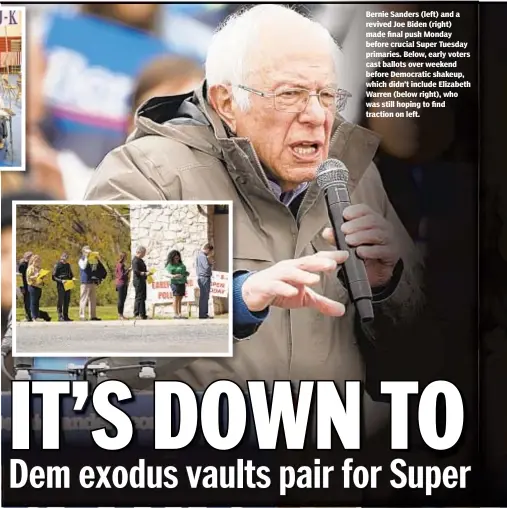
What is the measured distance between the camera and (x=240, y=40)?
3637 millimetres

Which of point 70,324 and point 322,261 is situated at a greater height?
point 322,261

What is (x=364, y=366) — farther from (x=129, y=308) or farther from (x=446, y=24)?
(x=446, y=24)

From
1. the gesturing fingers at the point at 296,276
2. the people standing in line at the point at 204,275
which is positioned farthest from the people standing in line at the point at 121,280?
the gesturing fingers at the point at 296,276

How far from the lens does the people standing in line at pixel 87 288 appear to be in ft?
12.0

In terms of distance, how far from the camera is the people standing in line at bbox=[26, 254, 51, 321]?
3652mm

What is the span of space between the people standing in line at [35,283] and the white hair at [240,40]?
41.0 inches

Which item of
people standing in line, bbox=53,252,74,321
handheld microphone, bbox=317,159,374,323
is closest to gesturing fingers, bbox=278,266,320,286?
handheld microphone, bbox=317,159,374,323

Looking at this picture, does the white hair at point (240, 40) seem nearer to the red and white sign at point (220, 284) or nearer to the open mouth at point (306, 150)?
the open mouth at point (306, 150)

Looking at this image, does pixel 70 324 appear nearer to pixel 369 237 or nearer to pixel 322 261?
pixel 322 261

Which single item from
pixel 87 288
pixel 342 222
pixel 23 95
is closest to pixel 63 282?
pixel 87 288

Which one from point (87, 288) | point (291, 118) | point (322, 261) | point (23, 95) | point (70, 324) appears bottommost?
point (70, 324)

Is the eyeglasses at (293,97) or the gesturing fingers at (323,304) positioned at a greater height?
the eyeglasses at (293,97)

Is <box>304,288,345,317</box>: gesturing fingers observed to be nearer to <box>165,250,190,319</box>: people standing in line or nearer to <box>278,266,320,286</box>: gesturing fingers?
<box>278,266,320,286</box>: gesturing fingers

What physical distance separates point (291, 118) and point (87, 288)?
Answer: 111cm
